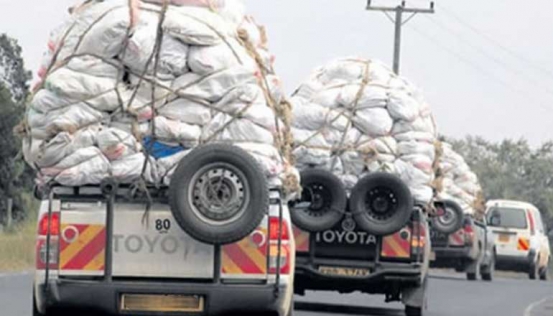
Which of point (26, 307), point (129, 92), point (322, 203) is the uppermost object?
point (129, 92)

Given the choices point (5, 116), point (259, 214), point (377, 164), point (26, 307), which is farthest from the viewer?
point (5, 116)

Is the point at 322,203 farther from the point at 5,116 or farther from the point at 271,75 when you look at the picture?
the point at 5,116

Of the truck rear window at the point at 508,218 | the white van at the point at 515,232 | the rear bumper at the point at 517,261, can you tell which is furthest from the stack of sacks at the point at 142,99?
the rear bumper at the point at 517,261

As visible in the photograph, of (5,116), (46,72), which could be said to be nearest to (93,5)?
(46,72)

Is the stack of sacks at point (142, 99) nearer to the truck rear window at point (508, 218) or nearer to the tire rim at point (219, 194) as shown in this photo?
the tire rim at point (219, 194)

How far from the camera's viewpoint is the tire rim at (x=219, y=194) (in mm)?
13969

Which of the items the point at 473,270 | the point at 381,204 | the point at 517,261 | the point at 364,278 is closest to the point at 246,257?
the point at 381,204

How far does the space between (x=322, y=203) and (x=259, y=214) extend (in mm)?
7436

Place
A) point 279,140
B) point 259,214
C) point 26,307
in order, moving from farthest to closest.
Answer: point 26,307, point 279,140, point 259,214

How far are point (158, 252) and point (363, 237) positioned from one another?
7.55m

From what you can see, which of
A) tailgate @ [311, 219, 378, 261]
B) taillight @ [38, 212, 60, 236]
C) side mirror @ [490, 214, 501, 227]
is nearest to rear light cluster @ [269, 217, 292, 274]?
taillight @ [38, 212, 60, 236]

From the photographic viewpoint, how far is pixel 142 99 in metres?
14.5

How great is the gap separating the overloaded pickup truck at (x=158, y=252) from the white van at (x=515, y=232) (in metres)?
30.5

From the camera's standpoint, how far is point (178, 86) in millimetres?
14562
